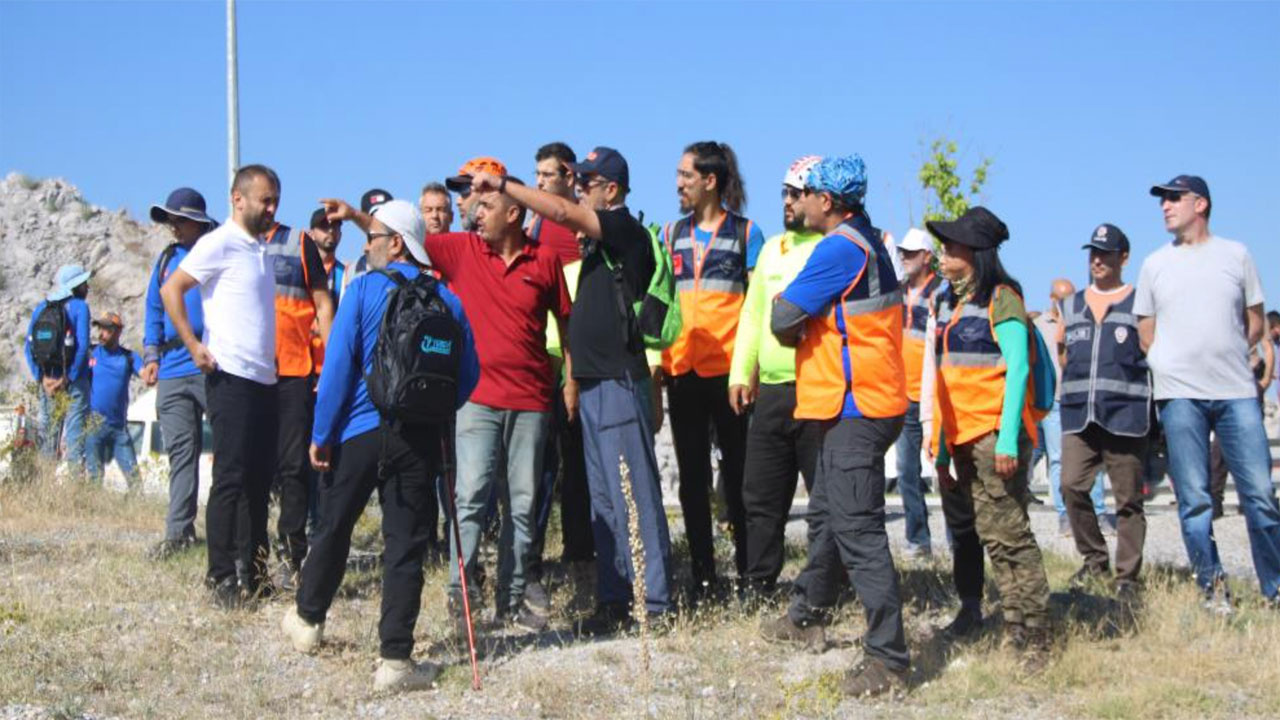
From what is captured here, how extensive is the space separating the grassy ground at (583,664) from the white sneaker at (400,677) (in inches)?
2.6

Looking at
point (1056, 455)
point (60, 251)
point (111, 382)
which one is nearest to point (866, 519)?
point (1056, 455)

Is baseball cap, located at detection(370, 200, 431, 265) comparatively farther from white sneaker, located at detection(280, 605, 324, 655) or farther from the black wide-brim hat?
the black wide-brim hat

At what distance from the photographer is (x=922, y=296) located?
1018cm

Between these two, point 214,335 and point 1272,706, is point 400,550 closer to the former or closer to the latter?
point 214,335

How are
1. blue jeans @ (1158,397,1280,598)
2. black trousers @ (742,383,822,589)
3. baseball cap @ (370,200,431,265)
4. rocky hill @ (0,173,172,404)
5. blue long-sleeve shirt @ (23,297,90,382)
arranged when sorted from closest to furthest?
baseball cap @ (370,200,431,265) → black trousers @ (742,383,822,589) → blue jeans @ (1158,397,1280,598) → blue long-sleeve shirt @ (23,297,90,382) → rocky hill @ (0,173,172,404)

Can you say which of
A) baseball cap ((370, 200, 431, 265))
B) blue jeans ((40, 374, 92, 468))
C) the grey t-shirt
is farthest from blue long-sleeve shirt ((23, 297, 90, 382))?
the grey t-shirt

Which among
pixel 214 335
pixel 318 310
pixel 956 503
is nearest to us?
pixel 956 503

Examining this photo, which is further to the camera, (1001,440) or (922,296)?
(922,296)

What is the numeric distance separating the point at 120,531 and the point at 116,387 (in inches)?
234

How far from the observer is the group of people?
20.4 ft

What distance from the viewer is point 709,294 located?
26.1 ft

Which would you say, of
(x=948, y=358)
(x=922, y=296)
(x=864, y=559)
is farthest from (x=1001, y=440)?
(x=922, y=296)

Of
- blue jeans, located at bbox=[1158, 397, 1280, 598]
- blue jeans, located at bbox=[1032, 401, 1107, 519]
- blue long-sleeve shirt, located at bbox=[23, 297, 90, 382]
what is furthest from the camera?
blue long-sleeve shirt, located at bbox=[23, 297, 90, 382]

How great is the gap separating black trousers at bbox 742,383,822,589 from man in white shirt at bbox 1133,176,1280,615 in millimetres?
2183
